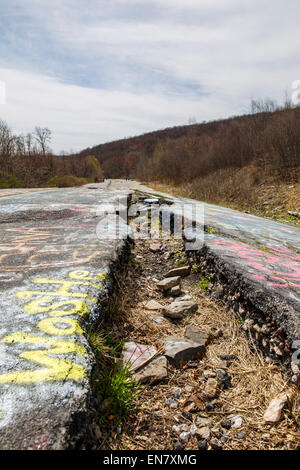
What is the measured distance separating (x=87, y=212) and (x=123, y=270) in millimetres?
3199

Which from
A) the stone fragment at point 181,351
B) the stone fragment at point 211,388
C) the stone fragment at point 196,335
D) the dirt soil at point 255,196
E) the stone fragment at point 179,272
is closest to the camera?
the stone fragment at point 211,388

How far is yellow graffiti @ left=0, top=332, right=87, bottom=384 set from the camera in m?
1.38

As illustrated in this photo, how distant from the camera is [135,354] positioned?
2.11 m

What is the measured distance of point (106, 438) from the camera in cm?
145

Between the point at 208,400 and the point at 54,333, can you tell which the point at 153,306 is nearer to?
the point at 208,400

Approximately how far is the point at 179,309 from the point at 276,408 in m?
1.25

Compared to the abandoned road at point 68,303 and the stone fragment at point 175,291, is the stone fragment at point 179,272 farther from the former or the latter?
the stone fragment at point 175,291

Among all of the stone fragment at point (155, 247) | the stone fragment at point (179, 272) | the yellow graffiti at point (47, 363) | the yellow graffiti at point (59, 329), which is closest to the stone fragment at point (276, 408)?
the yellow graffiti at point (47, 363)

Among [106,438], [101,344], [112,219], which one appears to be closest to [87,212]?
[112,219]

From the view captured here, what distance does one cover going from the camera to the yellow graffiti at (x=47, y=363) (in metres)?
1.38

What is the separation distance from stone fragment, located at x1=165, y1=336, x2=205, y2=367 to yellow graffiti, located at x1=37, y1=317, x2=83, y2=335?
73 centimetres

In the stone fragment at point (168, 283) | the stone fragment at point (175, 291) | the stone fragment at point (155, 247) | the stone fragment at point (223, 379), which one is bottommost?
the stone fragment at point (223, 379)

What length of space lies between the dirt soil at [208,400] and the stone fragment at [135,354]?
135mm

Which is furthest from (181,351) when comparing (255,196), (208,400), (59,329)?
(255,196)
